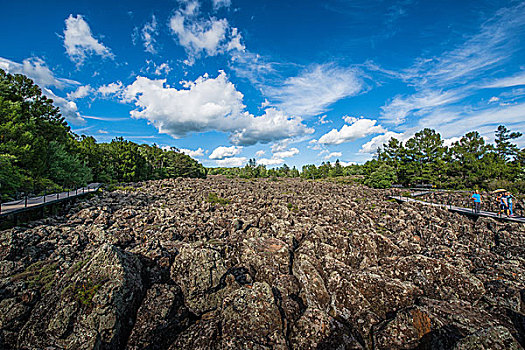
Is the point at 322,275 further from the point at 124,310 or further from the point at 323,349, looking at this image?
the point at 124,310

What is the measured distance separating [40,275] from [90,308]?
4836 millimetres

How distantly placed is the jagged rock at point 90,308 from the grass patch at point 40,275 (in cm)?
143

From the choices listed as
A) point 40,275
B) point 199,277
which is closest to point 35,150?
point 40,275

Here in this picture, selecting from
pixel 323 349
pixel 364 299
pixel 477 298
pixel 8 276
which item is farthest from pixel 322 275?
pixel 8 276

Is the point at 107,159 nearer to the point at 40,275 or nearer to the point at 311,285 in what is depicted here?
the point at 40,275

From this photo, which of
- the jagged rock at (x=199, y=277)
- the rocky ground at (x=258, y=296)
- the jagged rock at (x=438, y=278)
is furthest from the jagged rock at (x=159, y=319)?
the jagged rock at (x=438, y=278)

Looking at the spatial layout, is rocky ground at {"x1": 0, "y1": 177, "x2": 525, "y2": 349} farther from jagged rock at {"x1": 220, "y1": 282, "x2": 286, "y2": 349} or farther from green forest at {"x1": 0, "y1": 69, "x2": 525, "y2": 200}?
green forest at {"x1": 0, "y1": 69, "x2": 525, "y2": 200}

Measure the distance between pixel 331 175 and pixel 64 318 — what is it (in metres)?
120

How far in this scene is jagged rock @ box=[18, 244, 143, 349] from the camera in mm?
6677

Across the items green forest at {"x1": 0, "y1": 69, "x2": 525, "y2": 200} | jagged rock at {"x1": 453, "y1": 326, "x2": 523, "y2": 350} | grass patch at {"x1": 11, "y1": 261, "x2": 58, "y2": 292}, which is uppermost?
green forest at {"x1": 0, "y1": 69, "x2": 525, "y2": 200}

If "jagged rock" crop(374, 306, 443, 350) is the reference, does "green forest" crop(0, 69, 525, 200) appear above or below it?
above

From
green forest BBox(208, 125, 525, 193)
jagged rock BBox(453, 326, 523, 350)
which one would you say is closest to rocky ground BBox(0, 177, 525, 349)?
jagged rock BBox(453, 326, 523, 350)

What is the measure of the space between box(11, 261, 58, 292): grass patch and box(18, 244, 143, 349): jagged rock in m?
1.43

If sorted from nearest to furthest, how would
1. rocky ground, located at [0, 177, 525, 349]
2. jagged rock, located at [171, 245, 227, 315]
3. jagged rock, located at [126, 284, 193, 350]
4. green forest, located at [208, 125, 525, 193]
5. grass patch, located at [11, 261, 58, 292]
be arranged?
rocky ground, located at [0, 177, 525, 349] < jagged rock, located at [126, 284, 193, 350] < jagged rock, located at [171, 245, 227, 315] < grass patch, located at [11, 261, 58, 292] < green forest, located at [208, 125, 525, 193]
